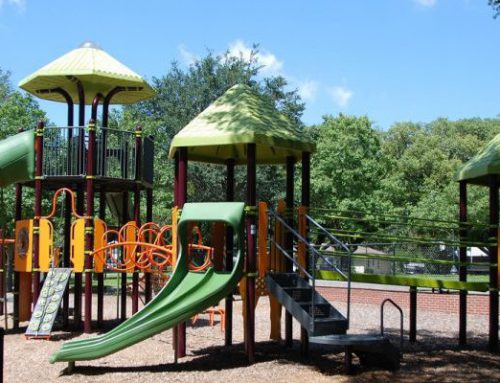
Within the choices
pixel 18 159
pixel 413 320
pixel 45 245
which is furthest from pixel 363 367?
pixel 18 159

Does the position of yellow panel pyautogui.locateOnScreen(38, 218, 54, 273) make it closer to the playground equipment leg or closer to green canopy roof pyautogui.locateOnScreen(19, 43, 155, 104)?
green canopy roof pyautogui.locateOnScreen(19, 43, 155, 104)

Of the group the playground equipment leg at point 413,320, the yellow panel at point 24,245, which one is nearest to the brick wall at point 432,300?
the playground equipment leg at point 413,320

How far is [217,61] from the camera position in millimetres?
36562

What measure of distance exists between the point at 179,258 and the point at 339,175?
3540 cm

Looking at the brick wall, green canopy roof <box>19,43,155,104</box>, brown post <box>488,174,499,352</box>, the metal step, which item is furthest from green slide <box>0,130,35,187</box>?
the brick wall

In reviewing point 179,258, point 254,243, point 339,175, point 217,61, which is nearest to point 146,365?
point 179,258

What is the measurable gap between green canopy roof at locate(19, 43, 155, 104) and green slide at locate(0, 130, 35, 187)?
5.20 ft

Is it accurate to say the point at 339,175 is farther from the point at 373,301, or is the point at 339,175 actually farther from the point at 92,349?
the point at 92,349

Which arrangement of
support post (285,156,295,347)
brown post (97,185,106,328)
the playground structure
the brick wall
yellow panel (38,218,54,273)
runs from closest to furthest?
the playground structure < support post (285,156,295,347) < yellow panel (38,218,54,273) < brown post (97,185,106,328) < the brick wall

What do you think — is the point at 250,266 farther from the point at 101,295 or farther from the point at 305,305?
the point at 101,295

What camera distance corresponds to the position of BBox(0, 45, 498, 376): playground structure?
1048cm

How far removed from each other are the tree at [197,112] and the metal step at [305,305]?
68.2ft

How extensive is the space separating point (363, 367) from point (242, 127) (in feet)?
13.7

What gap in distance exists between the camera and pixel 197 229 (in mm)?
14781
